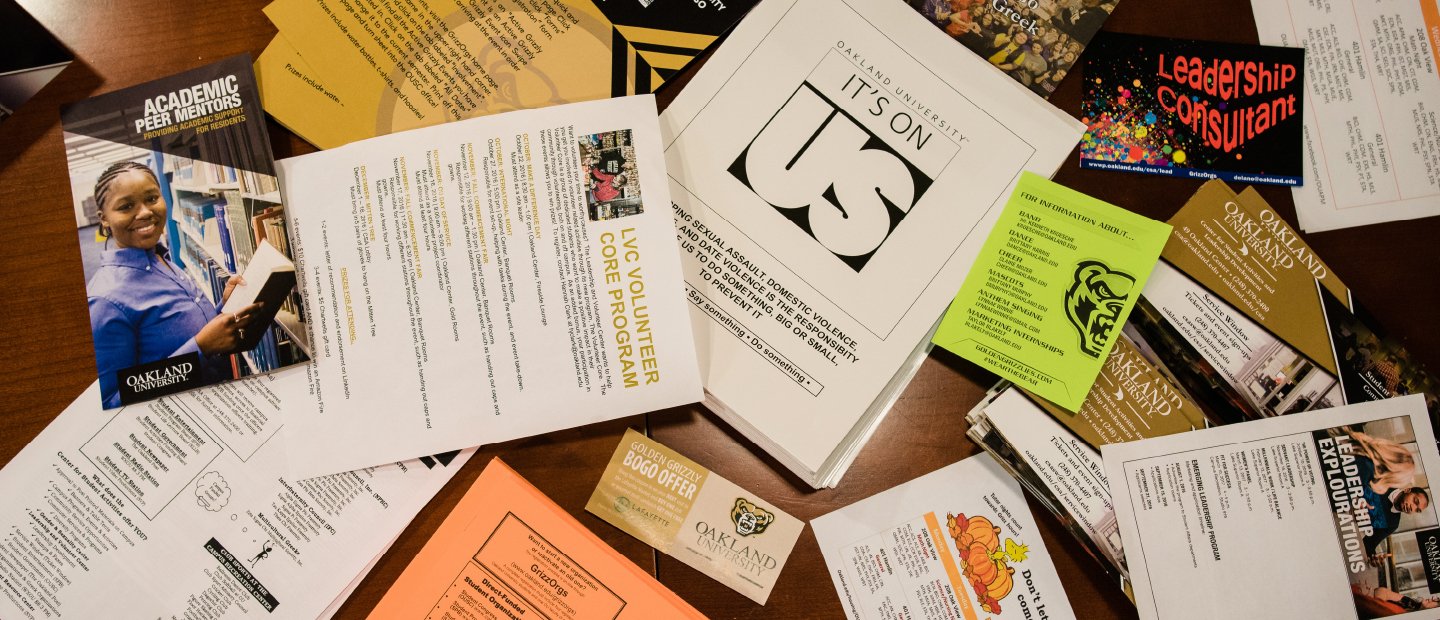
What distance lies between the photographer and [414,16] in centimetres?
68

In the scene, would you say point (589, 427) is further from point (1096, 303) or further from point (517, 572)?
point (1096, 303)

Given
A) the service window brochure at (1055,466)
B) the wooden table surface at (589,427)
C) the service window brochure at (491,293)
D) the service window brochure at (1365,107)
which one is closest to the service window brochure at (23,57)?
the wooden table surface at (589,427)

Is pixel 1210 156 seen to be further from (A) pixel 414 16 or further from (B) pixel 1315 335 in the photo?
(A) pixel 414 16

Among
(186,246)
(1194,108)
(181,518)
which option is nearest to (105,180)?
(186,246)

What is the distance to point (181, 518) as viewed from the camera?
0.65 meters

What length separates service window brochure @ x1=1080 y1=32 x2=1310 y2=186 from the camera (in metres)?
0.69

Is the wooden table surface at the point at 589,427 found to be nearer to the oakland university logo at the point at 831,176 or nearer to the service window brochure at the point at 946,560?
the service window brochure at the point at 946,560

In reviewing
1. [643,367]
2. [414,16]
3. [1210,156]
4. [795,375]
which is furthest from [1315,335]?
[414,16]

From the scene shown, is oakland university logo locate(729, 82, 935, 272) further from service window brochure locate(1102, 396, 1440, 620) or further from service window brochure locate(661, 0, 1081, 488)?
service window brochure locate(1102, 396, 1440, 620)

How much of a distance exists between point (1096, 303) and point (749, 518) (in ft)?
1.11

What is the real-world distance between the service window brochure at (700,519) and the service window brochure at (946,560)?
4 cm

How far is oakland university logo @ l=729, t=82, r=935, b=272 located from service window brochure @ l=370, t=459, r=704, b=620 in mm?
316

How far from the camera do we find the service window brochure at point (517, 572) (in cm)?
65

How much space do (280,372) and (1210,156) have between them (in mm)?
806
